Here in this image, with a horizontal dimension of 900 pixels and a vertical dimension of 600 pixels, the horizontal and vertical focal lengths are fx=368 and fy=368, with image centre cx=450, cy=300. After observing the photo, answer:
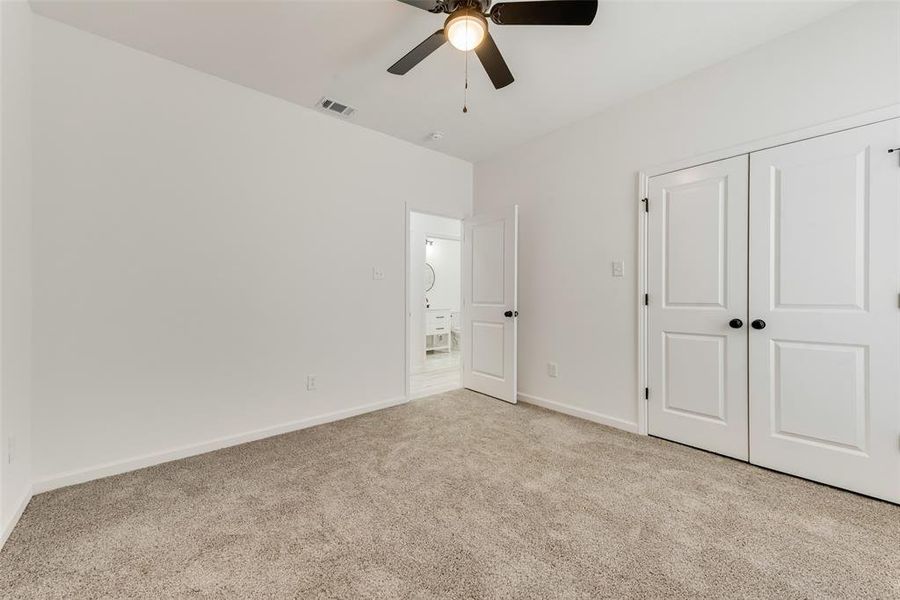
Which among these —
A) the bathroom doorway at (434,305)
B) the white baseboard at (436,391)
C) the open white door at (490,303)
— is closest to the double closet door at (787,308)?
the open white door at (490,303)

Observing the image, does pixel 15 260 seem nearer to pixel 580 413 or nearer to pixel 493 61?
pixel 493 61

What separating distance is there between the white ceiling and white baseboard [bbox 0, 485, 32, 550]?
2.64 metres

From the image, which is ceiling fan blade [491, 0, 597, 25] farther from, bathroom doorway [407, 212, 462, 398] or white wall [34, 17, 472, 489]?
bathroom doorway [407, 212, 462, 398]

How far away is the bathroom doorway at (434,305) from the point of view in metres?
4.79

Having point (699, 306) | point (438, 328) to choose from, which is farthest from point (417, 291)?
point (699, 306)

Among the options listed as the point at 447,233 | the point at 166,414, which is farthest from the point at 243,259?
the point at 447,233

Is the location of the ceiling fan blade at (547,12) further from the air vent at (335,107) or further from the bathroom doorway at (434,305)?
the bathroom doorway at (434,305)

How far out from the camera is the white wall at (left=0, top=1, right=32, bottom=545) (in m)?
1.69

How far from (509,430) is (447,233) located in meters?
3.87

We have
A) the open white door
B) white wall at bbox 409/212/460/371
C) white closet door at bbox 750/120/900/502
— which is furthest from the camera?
white wall at bbox 409/212/460/371

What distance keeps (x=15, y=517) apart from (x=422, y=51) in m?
3.06

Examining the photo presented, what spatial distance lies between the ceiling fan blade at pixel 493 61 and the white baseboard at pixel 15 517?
3.14 metres

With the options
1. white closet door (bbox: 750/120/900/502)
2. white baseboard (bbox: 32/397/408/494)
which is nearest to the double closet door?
white closet door (bbox: 750/120/900/502)

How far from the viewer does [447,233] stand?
243 inches
